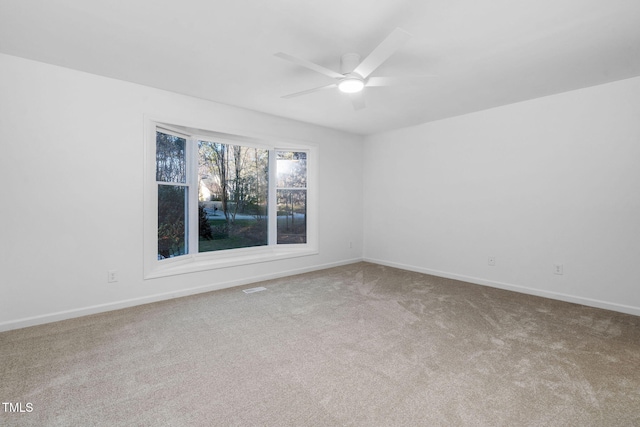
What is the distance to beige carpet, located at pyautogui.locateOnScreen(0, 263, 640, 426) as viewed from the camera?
1585 mm

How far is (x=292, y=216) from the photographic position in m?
5.02

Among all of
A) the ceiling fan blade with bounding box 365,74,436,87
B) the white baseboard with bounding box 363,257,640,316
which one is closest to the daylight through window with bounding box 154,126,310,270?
the white baseboard with bounding box 363,257,640,316

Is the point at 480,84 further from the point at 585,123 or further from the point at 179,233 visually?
the point at 179,233

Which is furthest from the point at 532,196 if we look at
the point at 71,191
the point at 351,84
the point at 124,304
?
the point at 71,191

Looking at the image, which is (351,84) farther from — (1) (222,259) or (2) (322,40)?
(1) (222,259)

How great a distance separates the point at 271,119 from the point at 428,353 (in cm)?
369

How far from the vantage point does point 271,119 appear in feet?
14.5

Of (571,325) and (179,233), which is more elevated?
(179,233)

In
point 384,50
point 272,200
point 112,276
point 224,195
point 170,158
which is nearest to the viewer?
point 384,50

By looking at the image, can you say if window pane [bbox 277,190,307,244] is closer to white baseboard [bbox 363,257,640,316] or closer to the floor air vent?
the floor air vent

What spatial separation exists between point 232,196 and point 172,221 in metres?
0.95

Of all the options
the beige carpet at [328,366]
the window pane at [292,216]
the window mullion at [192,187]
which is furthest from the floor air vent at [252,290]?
the window pane at [292,216]

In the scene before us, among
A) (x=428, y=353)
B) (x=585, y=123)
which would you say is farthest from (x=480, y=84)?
(x=428, y=353)

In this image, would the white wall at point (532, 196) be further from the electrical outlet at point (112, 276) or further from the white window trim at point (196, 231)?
the electrical outlet at point (112, 276)
